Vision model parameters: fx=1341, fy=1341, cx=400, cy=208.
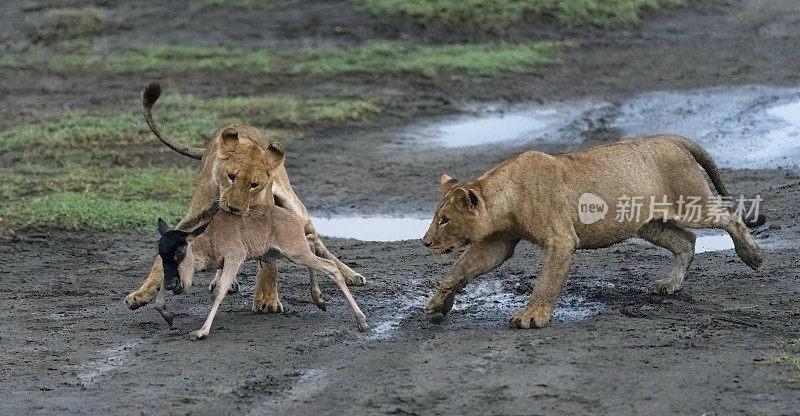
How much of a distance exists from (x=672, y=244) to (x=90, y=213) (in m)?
5.22

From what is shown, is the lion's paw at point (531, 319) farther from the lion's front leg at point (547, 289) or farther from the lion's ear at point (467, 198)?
the lion's ear at point (467, 198)

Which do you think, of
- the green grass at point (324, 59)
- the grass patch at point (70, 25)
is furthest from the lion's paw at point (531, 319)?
the grass patch at point (70, 25)

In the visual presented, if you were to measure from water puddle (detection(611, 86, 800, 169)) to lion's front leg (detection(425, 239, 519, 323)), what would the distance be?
4.87 meters

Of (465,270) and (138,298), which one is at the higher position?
(465,270)

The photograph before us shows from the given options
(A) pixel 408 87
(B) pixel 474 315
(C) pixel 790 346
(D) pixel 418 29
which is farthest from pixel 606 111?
(C) pixel 790 346

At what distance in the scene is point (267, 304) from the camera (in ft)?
28.1

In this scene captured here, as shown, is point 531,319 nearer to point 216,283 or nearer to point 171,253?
point 171,253

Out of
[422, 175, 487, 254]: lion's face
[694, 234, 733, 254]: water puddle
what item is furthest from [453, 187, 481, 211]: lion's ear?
[694, 234, 733, 254]: water puddle

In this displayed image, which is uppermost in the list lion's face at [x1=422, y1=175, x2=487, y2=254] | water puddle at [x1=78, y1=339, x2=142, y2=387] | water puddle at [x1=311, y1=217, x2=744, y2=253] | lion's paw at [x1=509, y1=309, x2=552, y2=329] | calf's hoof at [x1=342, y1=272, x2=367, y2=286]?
lion's face at [x1=422, y1=175, x2=487, y2=254]

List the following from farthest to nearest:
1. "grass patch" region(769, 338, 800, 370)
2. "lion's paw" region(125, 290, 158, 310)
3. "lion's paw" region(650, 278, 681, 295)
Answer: "lion's paw" region(650, 278, 681, 295)
"lion's paw" region(125, 290, 158, 310)
"grass patch" region(769, 338, 800, 370)

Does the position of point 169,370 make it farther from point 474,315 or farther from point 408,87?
point 408,87

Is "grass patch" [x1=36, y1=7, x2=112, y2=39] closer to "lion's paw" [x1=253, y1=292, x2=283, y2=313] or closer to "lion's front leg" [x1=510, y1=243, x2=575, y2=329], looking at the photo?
"lion's paw" [x1=253, y1=292, x2=283, y2=313]

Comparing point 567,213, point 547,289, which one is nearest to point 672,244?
point 567,213

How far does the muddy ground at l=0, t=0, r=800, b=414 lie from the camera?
21.6 ft
